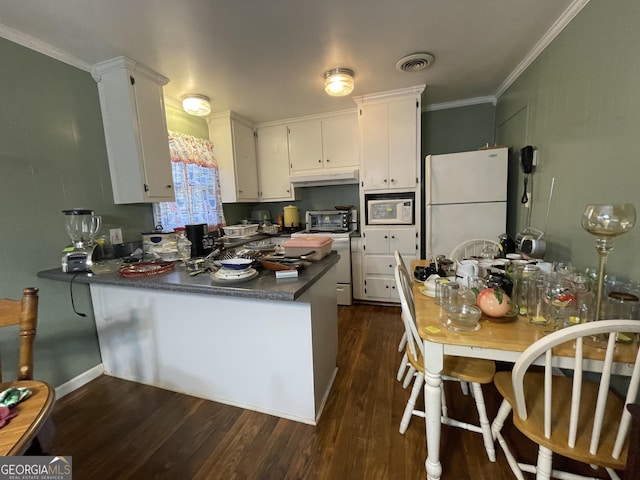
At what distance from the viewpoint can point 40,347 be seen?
66.9 inches

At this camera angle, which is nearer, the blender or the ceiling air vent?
the blender

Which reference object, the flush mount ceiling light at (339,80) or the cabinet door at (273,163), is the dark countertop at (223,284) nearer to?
the flush mount ceiling light at (339,80)

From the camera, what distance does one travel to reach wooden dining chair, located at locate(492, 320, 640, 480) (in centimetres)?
77

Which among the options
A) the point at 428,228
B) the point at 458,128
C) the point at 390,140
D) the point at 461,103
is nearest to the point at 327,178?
the point at 390,140

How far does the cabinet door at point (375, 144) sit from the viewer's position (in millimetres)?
2838

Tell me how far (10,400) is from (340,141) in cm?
319

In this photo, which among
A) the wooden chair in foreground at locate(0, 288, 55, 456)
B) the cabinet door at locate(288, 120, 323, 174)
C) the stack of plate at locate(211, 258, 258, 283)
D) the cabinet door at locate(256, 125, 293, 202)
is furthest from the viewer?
the cabinet door at locate(256, 125, 293, 202)

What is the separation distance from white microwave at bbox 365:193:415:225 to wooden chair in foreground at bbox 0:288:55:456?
2685 millimetres

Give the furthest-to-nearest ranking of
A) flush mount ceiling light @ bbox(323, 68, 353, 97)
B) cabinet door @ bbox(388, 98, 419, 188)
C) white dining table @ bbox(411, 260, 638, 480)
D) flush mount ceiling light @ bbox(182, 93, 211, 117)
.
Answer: cabinet door @ bbox(388, 98, 419, 188)
flush mount ceiling light @ bbox(182, 93, 211, 117)
flush mount ceiling light @ bbox(323, 68, 353, 97)
white dining table @ bbox(411, 260, 638, 480)

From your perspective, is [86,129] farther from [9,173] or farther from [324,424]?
[324,424]

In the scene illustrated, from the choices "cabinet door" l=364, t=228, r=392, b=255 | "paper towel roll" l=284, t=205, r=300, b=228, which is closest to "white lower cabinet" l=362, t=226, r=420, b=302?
"cabinet door" l=364, t=228, r=392, b=255

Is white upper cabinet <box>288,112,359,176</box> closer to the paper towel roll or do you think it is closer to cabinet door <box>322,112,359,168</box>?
cabinet door <box>322,112,359,168</box>

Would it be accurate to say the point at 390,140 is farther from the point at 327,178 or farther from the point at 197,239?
the point at 197,239

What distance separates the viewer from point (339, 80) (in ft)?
7.14
